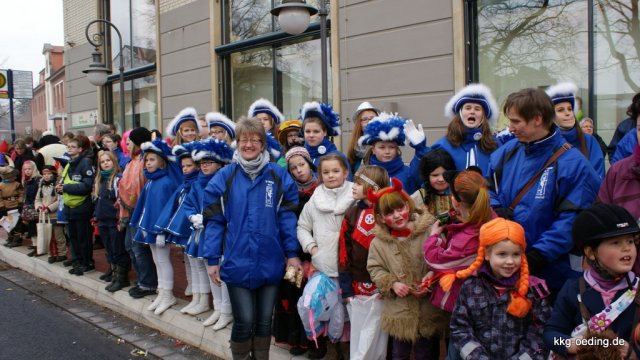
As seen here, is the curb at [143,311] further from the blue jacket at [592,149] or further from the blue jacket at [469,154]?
the blue jacket at [592,149]

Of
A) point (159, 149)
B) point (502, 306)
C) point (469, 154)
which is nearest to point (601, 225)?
point (502, 306)

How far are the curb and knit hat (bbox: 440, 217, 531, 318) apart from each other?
2124 mm

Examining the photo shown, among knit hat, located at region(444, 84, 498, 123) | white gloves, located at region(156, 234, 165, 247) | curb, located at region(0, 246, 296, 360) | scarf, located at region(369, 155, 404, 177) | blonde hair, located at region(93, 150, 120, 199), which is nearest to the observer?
knit hat, located at region(444, 84, 498, 123)

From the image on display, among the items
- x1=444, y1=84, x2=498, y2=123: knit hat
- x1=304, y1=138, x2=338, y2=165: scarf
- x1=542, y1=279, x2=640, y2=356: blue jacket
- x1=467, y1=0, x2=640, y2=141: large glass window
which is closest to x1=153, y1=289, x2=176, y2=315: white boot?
x1=304, y1=138, x2=338, y2=165: scarf

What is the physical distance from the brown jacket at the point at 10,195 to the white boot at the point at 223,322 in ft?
23.3

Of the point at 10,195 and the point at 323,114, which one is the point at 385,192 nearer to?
the point at 323,114

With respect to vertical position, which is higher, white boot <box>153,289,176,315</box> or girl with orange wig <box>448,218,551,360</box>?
girl with orange wig <box>448,218,551,360</box>

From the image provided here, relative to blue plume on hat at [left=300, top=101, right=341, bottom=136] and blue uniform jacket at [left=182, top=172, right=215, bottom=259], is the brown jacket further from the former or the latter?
blue plume on hat at [left=300, top=101, right=341, bottom=136]

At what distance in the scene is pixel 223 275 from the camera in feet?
12.9

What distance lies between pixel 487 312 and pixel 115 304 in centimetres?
Answer: 497

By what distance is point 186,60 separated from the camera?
40.6ft

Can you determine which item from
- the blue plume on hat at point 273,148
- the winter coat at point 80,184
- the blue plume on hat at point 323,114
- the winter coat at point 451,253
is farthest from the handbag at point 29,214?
the winter coat at point 451,253

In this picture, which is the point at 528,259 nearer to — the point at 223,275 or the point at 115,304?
the point at 223,275

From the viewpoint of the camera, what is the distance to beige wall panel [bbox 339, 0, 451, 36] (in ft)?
24.7
